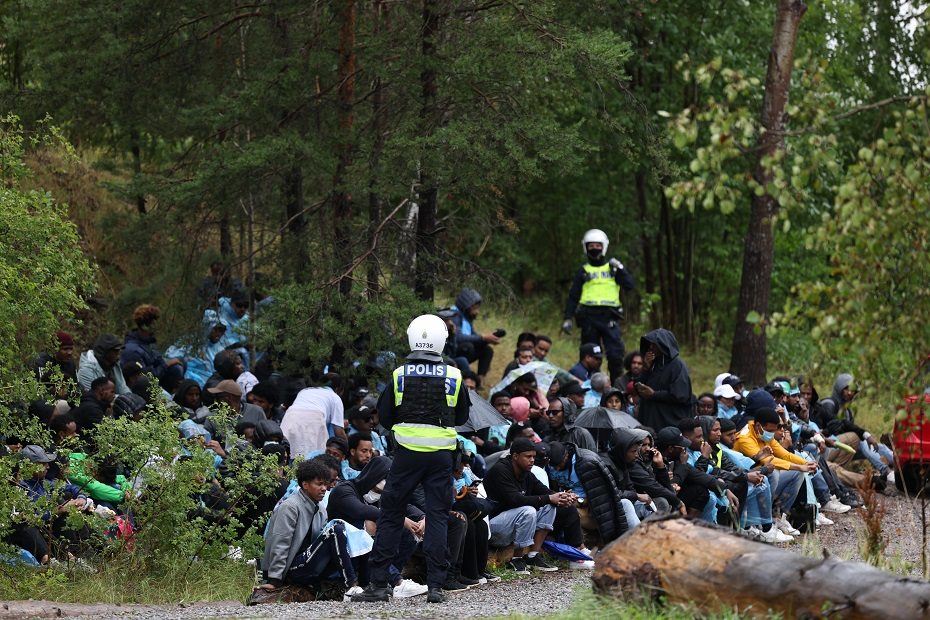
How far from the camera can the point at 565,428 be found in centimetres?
1478

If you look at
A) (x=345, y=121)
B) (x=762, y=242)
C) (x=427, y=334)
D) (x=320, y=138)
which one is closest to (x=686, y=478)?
(x=427, y=334)

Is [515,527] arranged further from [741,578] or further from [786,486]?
[741,578]

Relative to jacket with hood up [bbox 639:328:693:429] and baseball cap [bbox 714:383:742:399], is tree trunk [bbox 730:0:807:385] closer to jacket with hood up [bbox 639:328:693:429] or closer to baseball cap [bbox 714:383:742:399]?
baseball cap [bbox 714:383:742:399]

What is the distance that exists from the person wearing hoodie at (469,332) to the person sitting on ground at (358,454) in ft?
17.9

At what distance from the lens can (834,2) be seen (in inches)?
1145

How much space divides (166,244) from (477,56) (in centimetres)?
514

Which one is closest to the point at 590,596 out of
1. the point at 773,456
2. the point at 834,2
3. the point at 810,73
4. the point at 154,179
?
the point at 810,73

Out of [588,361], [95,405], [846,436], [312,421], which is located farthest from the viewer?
[846,436]


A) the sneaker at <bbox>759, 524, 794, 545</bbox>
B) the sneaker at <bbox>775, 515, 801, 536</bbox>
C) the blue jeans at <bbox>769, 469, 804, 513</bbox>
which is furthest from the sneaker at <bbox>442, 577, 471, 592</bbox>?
the blue jeans at <bbox>769, 469, 804, 513</bbox>

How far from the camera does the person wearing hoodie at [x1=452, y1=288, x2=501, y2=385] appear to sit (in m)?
17.7

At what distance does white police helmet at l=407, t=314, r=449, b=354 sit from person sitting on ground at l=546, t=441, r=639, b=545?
2.83m

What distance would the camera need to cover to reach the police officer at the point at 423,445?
11125mm

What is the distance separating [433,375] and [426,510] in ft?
3.88

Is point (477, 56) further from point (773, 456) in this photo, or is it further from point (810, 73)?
point (810, 73)
